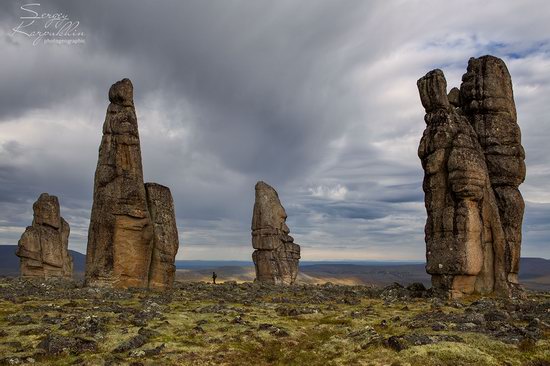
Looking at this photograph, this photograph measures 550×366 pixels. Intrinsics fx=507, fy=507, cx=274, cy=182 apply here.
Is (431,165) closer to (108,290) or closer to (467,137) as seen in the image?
(467,137)

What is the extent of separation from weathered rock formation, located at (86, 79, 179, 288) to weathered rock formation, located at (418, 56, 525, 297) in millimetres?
25938

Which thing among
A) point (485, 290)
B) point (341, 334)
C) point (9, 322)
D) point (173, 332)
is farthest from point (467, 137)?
point (9, 322)

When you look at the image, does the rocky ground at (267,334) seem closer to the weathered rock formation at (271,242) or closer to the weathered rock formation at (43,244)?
the weathered rock formation at (271,242)

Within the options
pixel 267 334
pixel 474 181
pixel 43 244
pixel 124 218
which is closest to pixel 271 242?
pixel 124 218

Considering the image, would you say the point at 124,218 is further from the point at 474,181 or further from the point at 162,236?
the point at 474,181

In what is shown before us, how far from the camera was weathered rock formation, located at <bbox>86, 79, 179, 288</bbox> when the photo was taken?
155 ft

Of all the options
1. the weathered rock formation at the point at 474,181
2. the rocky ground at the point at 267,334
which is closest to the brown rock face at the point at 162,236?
the rocky ground at the point at 267,334

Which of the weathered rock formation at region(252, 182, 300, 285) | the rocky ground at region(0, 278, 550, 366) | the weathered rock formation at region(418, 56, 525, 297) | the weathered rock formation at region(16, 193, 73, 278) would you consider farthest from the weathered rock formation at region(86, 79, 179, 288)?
the weathered rock formation at region(16, 193, 73, 278)

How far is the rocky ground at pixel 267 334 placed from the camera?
20.8 metres

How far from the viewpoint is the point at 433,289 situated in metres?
43.2

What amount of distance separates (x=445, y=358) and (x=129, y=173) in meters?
36.3

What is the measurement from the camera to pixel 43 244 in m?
79.0

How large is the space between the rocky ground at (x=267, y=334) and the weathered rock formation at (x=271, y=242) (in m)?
40.6

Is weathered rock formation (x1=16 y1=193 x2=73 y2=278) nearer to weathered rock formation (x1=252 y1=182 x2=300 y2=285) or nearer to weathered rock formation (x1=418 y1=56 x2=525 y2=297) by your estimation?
weathered rock formation (x1=252 y1=182 x2=300 y2=285)
